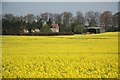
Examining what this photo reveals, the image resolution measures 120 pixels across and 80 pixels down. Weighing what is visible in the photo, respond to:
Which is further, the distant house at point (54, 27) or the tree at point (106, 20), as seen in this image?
the distant house at point (54, 27)

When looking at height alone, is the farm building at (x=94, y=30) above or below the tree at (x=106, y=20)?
below

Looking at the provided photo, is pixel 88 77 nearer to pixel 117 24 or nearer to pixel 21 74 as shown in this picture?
pixel 21 74

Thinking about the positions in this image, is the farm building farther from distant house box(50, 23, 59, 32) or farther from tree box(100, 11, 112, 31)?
distant house box(50, 23, 59, 32)

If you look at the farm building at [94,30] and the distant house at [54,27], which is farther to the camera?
the distant house at [54,27]

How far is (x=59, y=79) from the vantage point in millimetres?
10250

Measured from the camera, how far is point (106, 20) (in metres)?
94.8

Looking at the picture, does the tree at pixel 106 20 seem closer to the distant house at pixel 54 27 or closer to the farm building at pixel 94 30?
the farm building at pixel 94 30

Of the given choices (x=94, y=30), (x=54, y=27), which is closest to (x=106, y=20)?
(x=94, y=30)

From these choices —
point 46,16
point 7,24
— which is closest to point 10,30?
point 7,24

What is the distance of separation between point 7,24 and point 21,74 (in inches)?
2867

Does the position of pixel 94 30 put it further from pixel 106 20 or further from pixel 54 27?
pixel 54 27

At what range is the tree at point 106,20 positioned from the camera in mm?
94775

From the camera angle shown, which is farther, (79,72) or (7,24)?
(7,24)

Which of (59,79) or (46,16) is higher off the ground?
(46,16)
